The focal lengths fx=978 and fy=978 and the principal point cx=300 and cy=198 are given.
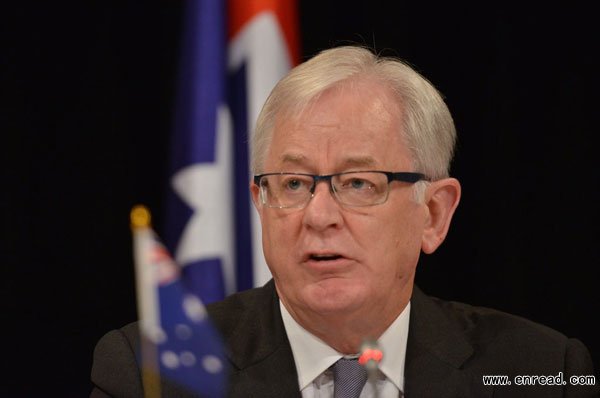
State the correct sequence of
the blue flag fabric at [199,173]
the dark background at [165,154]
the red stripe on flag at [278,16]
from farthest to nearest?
the red stripe on flag at [278,16], the blue flag fabric at [199,173], the dark background at [165,154]

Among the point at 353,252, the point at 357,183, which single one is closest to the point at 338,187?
the point at 357,183

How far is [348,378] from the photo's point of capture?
2.43 meters

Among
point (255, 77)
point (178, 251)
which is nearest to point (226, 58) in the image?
point (255, 77)

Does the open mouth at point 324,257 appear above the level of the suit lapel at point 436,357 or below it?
above

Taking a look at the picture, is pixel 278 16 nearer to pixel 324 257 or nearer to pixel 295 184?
pixel 295 184

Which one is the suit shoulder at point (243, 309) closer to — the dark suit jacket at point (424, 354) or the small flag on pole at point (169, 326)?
the dark suit jacket at point (424, 354)

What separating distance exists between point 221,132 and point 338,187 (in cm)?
123

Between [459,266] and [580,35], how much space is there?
940 mm

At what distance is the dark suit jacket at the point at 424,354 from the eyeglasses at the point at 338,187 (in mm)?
354

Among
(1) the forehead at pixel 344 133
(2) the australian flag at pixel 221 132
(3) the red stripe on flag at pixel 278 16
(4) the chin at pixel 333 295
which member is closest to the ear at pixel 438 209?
(1) the forehead at pixel 344 133

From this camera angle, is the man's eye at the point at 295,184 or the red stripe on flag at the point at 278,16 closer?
the man's eye at the point at 295,184

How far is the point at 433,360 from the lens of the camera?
2.57 m

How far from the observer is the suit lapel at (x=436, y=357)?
2510mm

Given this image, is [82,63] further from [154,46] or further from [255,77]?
[255,77]
